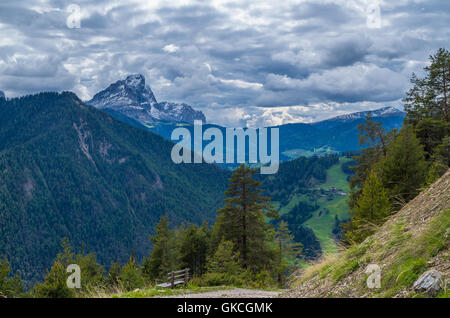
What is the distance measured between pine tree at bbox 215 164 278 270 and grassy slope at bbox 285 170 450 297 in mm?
24767

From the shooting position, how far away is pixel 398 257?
8.99m

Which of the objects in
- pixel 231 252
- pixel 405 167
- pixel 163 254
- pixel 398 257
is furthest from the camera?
pixel 163 254

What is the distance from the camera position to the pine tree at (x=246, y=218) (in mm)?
38312

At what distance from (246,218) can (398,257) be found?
Answer: 29.8 m

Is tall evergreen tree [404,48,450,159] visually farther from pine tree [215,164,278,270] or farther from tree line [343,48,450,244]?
pine tree [215,164,278,270]

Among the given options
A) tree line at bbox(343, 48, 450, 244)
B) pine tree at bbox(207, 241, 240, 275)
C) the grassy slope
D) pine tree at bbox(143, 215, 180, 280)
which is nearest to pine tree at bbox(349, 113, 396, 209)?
tree line at bbox(343, 48, 450, 244)

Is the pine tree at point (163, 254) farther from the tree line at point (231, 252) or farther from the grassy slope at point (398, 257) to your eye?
the grassy slope at point (398, 257)

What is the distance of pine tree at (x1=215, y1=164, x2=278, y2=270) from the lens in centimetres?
3831

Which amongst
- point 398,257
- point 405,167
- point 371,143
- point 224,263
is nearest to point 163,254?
point 224,263

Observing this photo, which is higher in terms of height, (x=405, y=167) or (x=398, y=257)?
(x=405, y=167)

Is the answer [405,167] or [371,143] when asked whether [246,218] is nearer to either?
[405,167]

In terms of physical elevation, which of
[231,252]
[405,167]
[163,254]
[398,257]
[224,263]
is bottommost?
[163,254]

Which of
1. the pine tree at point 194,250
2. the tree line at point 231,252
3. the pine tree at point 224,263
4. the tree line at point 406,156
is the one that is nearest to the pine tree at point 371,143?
the tree line at point 406,156
